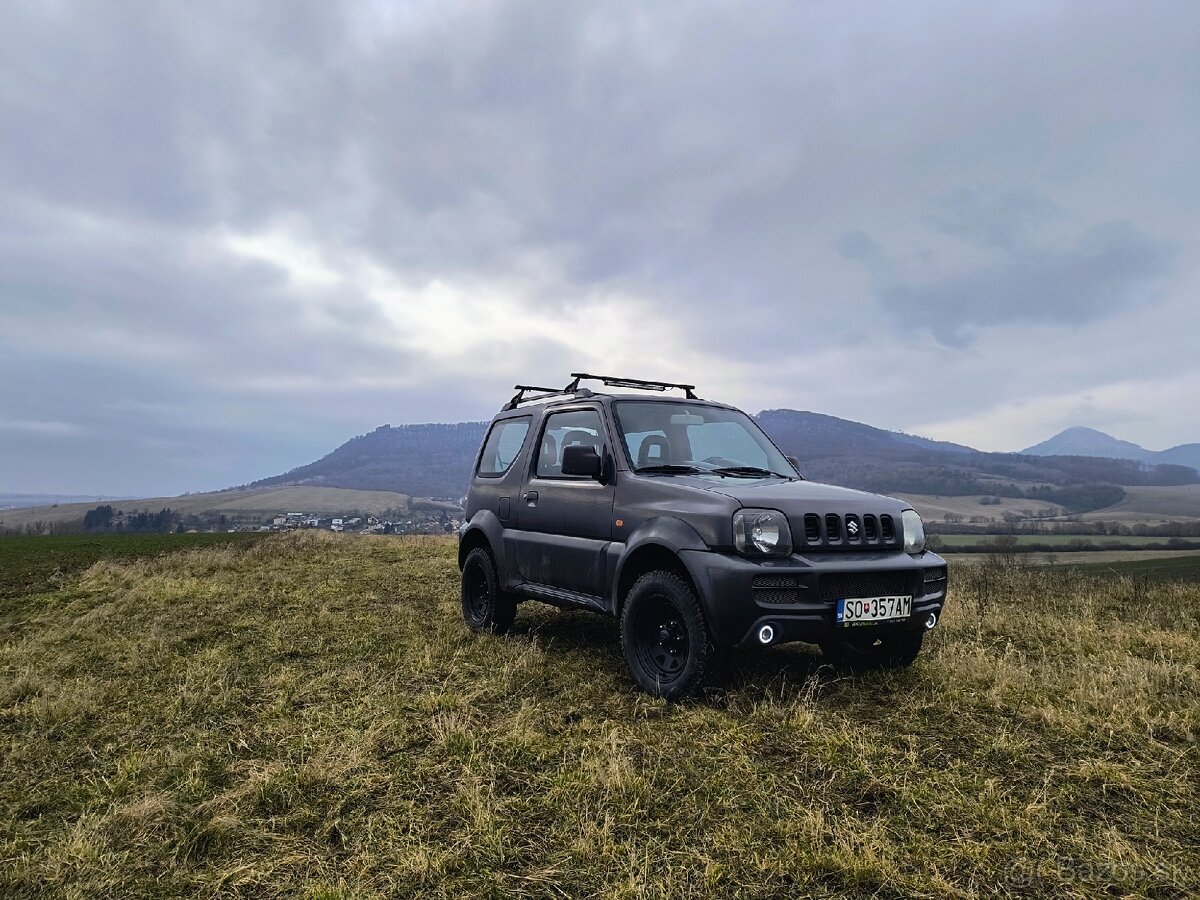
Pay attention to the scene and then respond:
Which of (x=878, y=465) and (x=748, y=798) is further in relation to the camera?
(x=878, y=465)

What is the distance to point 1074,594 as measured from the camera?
8320 millimetres

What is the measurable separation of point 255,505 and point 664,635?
136 m

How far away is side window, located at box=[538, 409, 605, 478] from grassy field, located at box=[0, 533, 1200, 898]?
4.85ft

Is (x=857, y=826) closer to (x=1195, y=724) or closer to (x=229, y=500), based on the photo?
(x=1195, y=724)

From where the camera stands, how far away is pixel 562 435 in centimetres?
569

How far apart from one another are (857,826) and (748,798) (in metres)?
0.45

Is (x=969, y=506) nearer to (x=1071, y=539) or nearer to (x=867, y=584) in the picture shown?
(x=1071, y=539)

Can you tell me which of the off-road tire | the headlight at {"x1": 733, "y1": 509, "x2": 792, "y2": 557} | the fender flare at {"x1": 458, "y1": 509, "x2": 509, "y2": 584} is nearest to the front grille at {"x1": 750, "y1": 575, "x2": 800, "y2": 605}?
the headlight at {"x1": 733, "y1": 509, "x2": 792, "y2": 557}

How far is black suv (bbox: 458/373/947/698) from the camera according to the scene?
386 centimetres

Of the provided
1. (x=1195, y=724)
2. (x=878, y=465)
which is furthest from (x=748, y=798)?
(x=878, y=465)

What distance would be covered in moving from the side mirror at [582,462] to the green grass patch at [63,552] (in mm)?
9235

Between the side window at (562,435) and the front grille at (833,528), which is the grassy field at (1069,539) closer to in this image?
the side window at (562,435)

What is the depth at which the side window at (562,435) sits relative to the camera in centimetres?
528

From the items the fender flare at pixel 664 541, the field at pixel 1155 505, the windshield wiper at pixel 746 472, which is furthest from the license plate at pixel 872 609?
the field at pixel 1155 505
